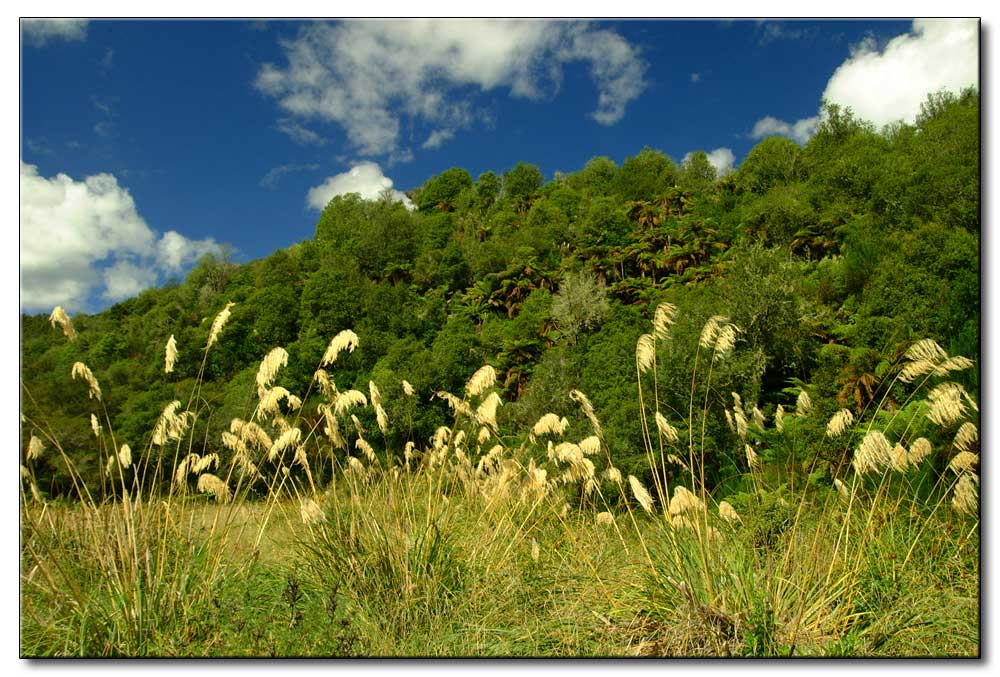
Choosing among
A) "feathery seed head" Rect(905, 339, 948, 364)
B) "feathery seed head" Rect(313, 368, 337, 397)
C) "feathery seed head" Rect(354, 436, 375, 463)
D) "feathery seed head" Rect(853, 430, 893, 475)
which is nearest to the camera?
"feathery seed head" Rect(853, 430, 893, 475)

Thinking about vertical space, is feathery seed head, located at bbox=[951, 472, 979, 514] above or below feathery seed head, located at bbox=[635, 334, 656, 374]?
below

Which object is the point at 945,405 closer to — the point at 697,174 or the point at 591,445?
the point at 591,445

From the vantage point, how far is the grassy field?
2729 millimetres

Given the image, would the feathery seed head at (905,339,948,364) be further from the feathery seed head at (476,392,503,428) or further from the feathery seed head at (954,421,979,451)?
the feathery seed head at (476,392,503,428)

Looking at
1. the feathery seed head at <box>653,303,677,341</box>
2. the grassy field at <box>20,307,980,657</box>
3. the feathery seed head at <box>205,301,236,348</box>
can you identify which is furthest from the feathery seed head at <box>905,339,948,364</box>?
the feathery seed head at <box>205,301,236,348</box>

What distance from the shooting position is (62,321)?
3166mm

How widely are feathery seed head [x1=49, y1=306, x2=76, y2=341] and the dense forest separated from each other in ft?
1.41

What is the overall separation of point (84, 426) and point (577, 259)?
4339 cm

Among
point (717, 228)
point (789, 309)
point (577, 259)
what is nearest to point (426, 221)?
point (577, 259)

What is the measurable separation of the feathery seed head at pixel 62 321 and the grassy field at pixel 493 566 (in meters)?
0.29

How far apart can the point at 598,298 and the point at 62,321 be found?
32569 millimetres

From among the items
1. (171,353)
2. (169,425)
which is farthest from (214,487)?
(171,353)

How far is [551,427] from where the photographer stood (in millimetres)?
4152

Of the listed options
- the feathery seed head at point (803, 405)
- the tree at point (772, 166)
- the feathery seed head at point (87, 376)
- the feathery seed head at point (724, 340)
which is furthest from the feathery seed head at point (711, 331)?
the tree at point (772, 166)
